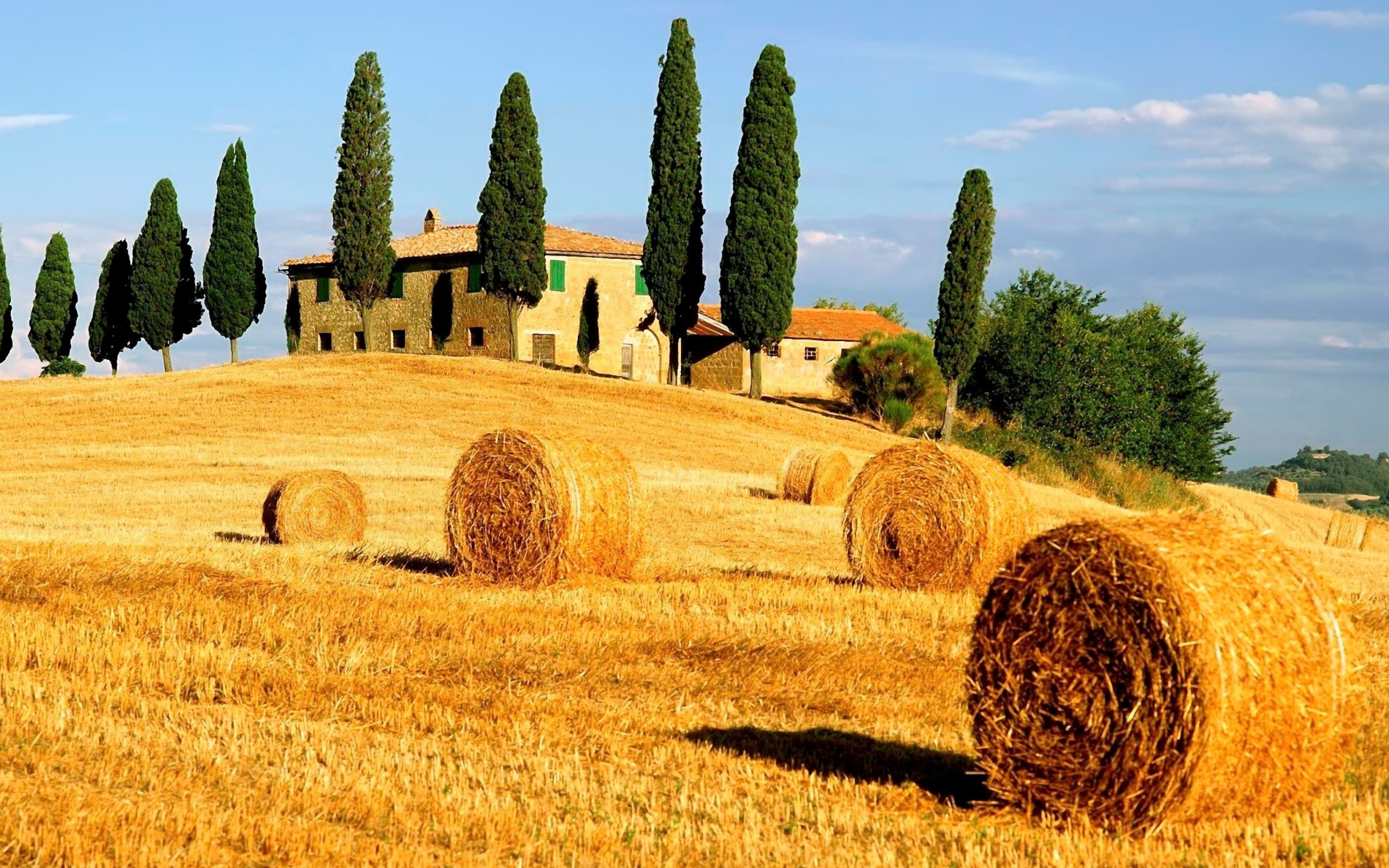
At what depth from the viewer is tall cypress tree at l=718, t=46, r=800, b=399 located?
2095 inches

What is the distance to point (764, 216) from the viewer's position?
2094 inches

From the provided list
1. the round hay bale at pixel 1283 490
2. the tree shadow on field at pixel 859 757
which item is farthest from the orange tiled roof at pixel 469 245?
the tree shadow on field at pixel 859 757

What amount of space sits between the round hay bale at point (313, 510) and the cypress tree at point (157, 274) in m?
45.3

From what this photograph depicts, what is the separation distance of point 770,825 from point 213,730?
3.56 m

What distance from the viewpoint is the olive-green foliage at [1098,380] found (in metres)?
60.4

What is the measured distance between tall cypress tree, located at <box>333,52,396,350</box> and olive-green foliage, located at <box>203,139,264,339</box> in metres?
6.78

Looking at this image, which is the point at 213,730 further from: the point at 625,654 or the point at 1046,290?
the point at 1046,290

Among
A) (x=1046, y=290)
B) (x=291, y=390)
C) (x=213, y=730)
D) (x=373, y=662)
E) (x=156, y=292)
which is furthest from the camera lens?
(x=1046, y=290)

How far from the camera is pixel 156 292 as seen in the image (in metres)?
64.6

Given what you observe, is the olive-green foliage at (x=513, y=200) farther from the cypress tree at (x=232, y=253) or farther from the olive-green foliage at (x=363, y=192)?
the cypress tree at (x=232, y=253)

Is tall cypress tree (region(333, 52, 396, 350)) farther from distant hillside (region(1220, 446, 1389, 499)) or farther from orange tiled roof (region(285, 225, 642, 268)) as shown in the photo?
distant hillside (region(1220, 446, 1389, 499))

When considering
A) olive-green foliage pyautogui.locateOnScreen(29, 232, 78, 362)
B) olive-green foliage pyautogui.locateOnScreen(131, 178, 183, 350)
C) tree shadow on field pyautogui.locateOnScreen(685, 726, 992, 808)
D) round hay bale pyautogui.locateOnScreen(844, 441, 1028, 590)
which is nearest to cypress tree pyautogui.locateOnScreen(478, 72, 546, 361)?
olive-green foliage pyautogui.locateOnScreen(131, 178, 183, 350)

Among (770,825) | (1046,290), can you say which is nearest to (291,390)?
(1046,290)

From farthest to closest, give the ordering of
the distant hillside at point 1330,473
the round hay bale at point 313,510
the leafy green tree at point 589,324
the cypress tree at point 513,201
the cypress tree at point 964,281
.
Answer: the distant hillside at point 1330,473
the leafy green tree at point 589,324
the cypress tree at point 513,201
the cypress tree at point 964,281
the round hay bale at point 313,510
